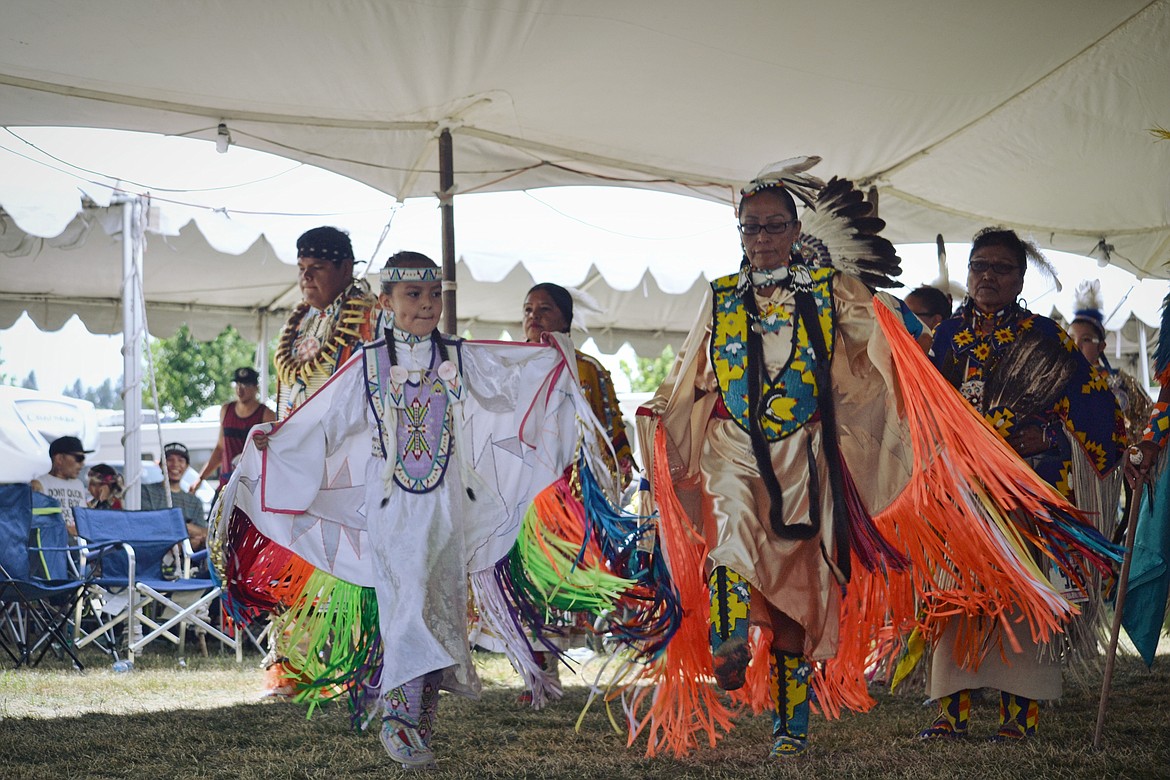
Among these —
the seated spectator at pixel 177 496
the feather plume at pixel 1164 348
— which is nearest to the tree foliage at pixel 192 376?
the seated spectator at pixel 177 496

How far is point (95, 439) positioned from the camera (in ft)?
44.1

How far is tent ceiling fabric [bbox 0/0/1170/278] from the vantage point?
4.50 m

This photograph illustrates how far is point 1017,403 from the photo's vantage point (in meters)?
3.77

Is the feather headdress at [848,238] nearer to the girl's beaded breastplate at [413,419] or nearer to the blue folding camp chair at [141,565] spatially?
the girl's beaded breastplate at [413,419]

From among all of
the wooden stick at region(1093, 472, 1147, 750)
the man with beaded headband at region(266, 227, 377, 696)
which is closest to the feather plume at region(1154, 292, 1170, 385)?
the wooden stick at region(1093, 472, 1147, 750)

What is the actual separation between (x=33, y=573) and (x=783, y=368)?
499cm

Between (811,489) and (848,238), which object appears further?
(848,238)

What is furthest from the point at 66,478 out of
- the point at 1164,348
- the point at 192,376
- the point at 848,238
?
the point at 192,376

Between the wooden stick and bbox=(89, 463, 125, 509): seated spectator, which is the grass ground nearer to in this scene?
the wooden stick

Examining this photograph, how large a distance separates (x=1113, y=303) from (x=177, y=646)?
698 cm

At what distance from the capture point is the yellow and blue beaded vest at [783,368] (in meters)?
3.38

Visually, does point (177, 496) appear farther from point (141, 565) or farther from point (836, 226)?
point (836, 226)

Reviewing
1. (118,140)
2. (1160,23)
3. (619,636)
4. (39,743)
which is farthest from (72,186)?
(1160,23)

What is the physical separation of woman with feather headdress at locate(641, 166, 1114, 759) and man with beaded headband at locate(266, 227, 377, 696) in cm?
134
